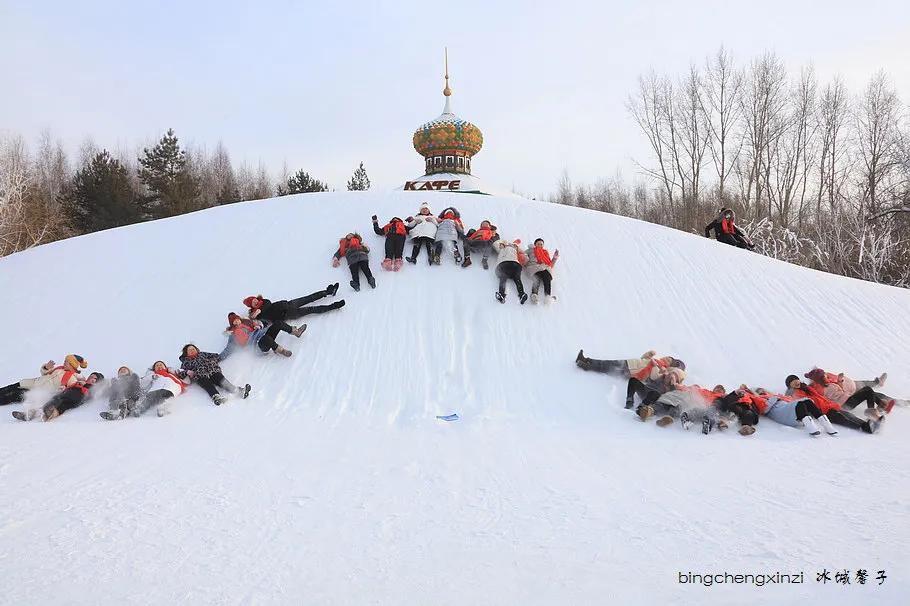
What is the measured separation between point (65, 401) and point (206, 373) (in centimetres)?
145

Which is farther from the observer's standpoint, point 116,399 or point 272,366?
point 272,366

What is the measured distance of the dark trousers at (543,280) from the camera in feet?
26.0

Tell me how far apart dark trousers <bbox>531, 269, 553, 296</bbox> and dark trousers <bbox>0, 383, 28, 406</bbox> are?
678 centimetres

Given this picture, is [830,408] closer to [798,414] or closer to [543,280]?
[798,414]

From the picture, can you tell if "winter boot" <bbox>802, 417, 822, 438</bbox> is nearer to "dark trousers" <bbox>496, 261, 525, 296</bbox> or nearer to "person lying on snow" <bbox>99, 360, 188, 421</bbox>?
"dark trousers" <bbox>496, 261, 525, 296</bbox>

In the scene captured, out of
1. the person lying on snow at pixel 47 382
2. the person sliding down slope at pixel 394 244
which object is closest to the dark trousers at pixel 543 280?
the person sliding down slope at pixel 394 244

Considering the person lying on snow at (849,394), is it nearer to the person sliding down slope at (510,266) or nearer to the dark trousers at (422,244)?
the person sliding down slope at (510,266)

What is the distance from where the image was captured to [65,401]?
5.70 metres

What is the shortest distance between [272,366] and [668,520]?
5318 mm

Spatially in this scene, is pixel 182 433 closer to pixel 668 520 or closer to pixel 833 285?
pixel 668 520

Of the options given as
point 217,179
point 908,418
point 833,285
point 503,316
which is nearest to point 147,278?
point 503,316

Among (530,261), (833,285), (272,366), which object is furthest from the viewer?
(833,285)

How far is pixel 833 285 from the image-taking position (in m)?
8.96

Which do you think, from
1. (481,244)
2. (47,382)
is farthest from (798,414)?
(47,382)
